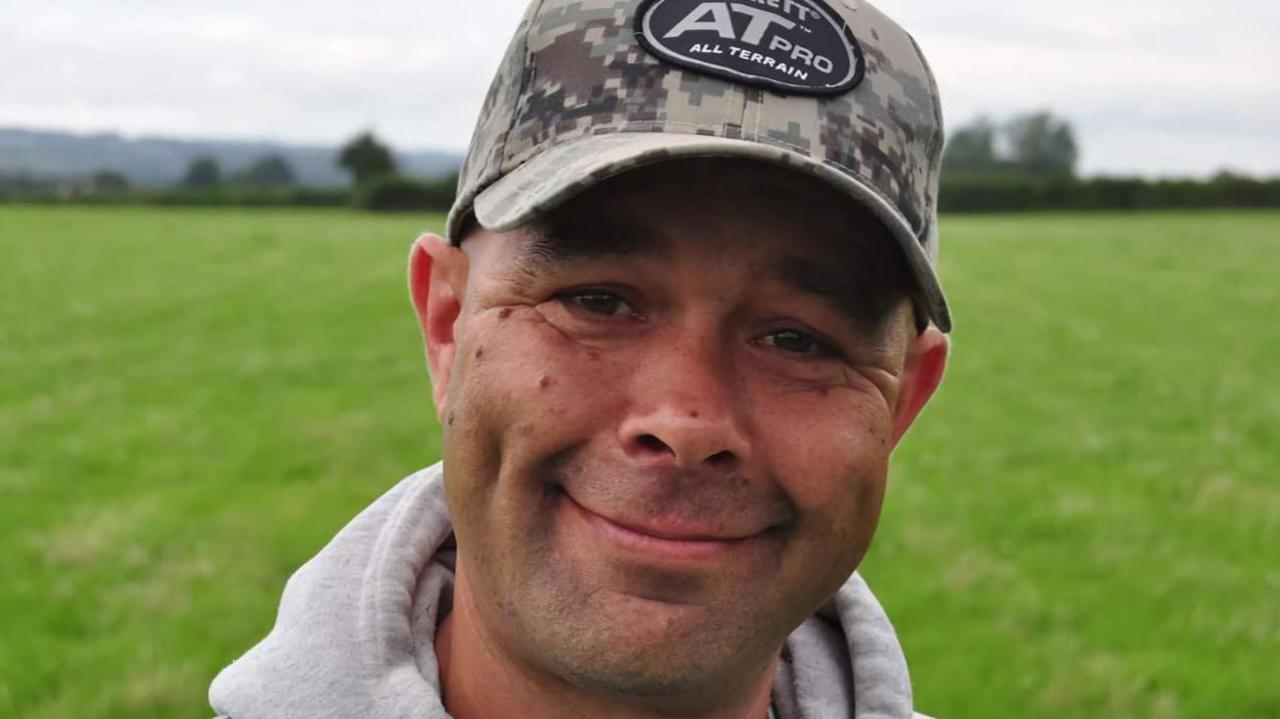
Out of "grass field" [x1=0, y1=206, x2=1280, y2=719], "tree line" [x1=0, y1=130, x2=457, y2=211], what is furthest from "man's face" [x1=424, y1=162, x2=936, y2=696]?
"tree line" [x1=0, y1=130, x2=457, y2=211]

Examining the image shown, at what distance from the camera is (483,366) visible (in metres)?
1.85

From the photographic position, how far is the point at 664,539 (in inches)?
67.8

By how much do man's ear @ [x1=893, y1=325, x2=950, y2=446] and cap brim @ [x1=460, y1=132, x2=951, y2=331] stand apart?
0.24 m

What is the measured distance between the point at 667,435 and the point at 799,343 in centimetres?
28

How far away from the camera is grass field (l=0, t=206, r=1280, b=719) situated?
5.30 m

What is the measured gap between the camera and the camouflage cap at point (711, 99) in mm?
1757

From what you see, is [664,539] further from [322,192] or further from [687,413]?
[322,192]

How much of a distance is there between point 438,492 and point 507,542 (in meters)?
0.57

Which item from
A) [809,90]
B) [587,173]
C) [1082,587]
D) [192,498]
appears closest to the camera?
[587,173]

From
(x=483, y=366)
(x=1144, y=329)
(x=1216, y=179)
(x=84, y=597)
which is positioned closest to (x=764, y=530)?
(x=483, y=366)

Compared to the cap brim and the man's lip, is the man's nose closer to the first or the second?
the man's lip

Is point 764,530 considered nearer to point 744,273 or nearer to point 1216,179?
point 744,273

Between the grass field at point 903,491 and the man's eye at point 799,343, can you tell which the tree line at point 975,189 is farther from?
the man's eye at point 799,343

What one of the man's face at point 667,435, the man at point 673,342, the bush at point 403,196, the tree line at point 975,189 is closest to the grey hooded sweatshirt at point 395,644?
the man at point 673,342
